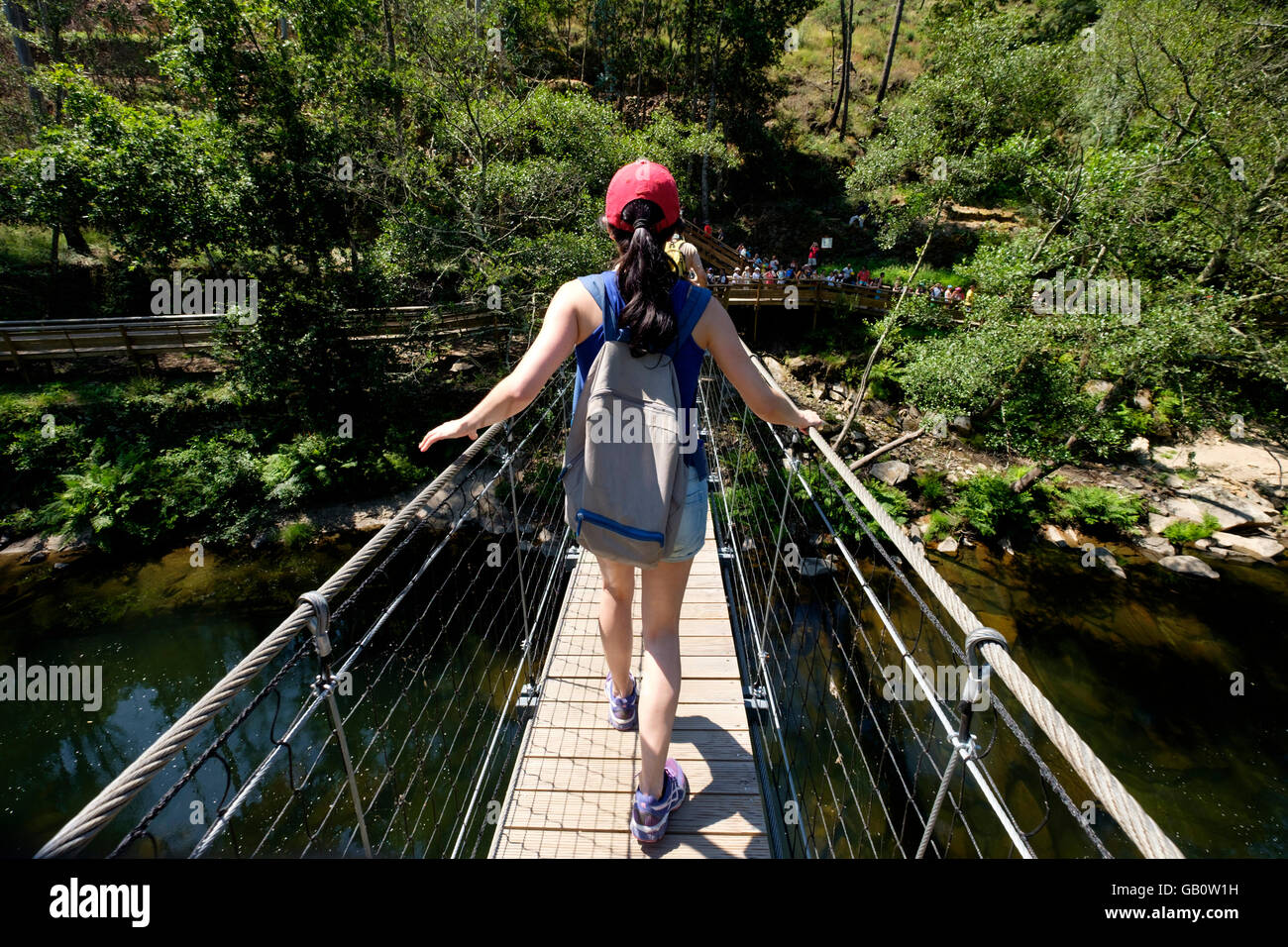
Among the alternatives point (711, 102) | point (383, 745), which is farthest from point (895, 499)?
point (711, 102)

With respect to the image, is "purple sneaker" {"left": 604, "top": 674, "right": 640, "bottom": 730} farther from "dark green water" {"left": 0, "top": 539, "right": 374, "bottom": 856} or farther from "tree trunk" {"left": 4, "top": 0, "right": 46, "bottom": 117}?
"tree trunk" {"left": 4, "top": 0, "right": 46, "bottom": 117}

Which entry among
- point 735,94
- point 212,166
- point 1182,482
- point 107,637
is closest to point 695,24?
point 735,94

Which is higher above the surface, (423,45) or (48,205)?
(423,45)

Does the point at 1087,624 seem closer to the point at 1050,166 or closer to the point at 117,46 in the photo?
the point at 1050,166

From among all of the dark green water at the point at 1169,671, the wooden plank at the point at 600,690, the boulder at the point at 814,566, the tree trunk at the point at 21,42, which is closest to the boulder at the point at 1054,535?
the dark green water at the point at 1169,671

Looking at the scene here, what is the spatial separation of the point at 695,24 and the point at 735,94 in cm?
Result: 225

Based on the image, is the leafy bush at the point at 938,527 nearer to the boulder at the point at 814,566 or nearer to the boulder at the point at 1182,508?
the boulder at the point at 814,566

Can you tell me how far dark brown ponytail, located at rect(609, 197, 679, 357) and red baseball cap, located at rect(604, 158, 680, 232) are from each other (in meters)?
0.04

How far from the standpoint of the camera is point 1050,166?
30.8ft

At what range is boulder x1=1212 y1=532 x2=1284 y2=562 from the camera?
1005cm

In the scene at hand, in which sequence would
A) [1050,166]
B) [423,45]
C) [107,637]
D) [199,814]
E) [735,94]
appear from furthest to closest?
[735,94] < [1050,166] < [423,45] < [107,637] < [199,814]

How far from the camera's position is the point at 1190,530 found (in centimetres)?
1027

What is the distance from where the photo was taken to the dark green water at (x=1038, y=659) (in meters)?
6.08

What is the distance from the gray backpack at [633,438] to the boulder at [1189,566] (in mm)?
12280
